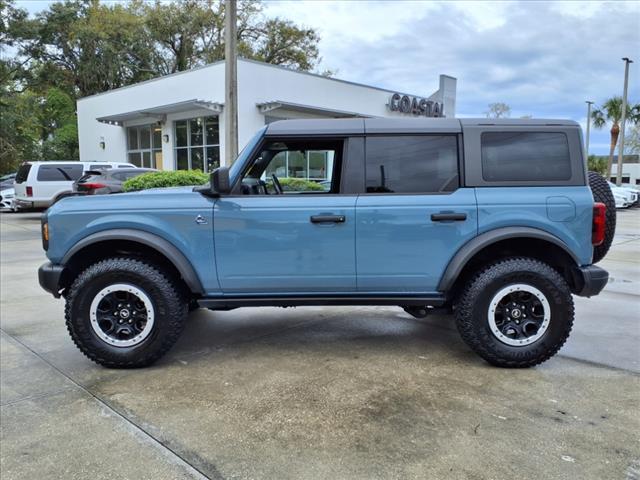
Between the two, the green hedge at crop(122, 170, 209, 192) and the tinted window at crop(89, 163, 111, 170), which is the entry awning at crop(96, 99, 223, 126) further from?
the green hedge at crop(122, 170, 209, 192)

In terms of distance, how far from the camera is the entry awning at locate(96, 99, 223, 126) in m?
17.3

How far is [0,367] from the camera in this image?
3.93 metres

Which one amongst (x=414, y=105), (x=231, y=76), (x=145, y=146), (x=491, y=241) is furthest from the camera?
(x=414, y=105)

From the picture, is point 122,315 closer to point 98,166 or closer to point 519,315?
point 519,315

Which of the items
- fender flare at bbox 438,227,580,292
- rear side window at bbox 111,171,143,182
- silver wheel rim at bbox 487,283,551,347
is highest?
rear side window at bbox 111,171,143,182

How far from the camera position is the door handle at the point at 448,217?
373 centimetres

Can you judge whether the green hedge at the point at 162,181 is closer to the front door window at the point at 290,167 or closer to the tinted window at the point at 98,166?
the tinted window at the point at 98,166

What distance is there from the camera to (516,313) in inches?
151

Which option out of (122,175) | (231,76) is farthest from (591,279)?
(122,175)

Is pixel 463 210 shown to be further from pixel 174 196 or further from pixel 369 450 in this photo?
pixel 174 196

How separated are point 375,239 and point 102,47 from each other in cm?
3312

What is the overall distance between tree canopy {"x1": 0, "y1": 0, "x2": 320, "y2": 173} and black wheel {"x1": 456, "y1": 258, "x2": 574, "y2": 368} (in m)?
30.6

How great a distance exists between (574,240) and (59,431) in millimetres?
3686

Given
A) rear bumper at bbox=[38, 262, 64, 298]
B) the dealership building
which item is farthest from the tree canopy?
rear bumper at bbox=[38, 262, 64, 298]
